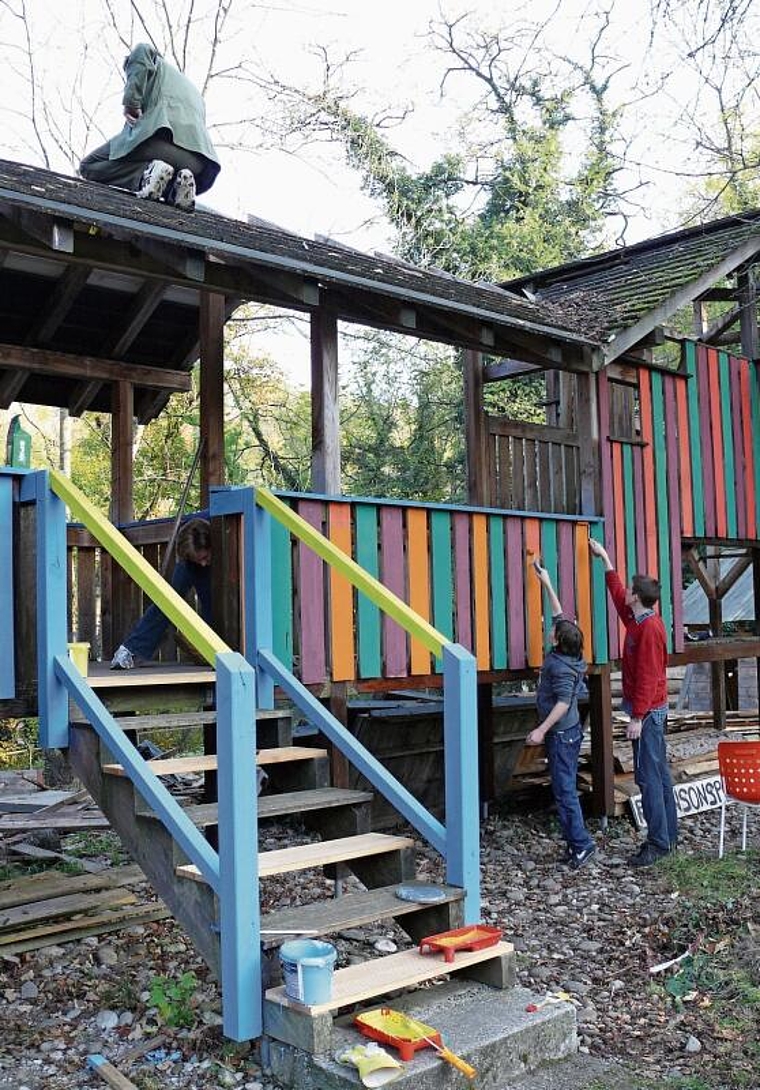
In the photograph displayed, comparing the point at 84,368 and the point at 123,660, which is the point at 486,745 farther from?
the point at 84,368

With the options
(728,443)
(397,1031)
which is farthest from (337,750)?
(728,443)

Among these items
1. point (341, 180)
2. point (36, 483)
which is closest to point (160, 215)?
point (36, 483)

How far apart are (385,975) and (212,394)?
14.8ft

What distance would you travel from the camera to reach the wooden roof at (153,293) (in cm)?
626

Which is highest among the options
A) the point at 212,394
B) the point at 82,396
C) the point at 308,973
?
the point at 82,396

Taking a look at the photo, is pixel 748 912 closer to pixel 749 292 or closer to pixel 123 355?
pixel 123 355

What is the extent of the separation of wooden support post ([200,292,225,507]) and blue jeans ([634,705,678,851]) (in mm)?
3865

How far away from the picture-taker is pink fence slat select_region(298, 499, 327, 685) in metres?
7.02

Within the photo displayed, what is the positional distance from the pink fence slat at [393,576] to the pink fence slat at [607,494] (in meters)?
2.77

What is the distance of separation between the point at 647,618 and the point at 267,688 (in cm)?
336

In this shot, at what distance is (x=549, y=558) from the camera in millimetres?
9234

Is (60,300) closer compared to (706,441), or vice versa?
(60,300)

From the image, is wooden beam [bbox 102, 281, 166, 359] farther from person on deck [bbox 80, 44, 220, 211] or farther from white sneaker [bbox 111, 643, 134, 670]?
white sneaker [bbox 111, 643, 134, 670]

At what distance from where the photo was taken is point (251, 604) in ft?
21.5
